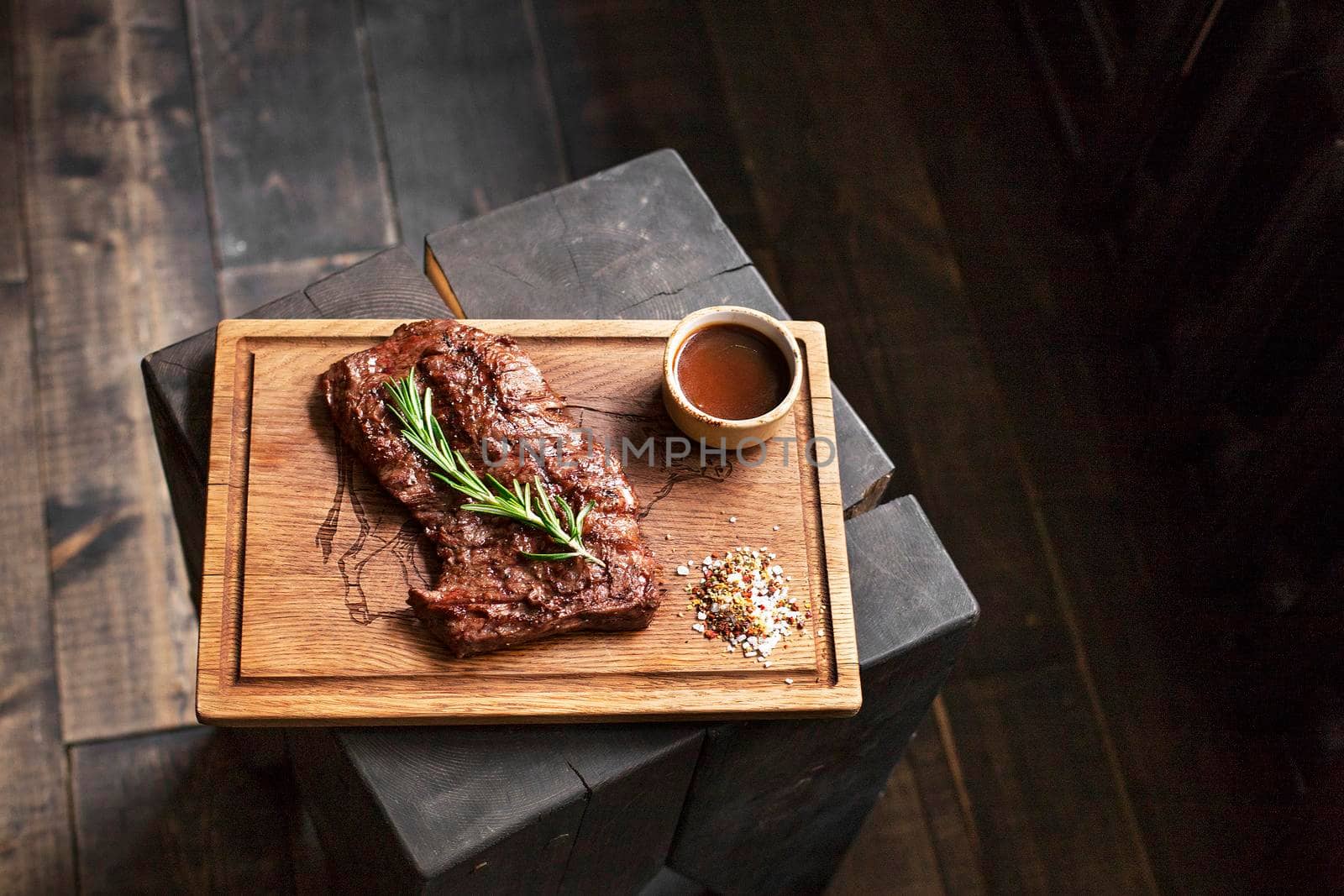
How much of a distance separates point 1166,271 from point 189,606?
7.43 feet

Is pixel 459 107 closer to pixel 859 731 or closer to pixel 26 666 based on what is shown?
pixel 26 666

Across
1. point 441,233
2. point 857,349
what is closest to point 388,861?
point 441,233

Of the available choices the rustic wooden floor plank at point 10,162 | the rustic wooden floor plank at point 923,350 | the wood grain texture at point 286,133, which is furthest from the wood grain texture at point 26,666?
the rustic wooden floor plank at point 923,350

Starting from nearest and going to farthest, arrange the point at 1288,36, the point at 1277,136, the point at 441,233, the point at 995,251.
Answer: the point at 441,233
the point at 1288,36
the point at 1277,136
the point at 995,251

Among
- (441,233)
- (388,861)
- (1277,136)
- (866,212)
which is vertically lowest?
(866,212)

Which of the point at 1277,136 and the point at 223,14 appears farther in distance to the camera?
the point at 223,14

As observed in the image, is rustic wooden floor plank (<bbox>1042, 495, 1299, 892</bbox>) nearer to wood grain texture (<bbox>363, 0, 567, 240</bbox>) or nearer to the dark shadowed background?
the dark shadowed background

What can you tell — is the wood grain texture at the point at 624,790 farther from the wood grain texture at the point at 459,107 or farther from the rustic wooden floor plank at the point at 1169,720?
the wood grain texture at the point at 459,107

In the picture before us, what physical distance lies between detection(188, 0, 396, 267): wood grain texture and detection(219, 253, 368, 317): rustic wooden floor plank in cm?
2

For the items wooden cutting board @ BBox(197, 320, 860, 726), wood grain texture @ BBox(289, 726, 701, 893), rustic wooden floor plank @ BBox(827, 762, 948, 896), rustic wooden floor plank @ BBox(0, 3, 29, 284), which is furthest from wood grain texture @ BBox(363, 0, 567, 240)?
wood grain texture @ BBox(289, 726, 701, 893)

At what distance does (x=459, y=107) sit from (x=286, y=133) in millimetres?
435

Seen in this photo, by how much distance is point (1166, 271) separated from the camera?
9.57ft

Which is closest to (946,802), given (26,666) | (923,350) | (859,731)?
(859,731)

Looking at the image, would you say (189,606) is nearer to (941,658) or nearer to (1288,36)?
(941,658)
